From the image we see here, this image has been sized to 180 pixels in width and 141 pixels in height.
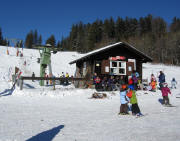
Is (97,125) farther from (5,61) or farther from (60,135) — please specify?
(5,61)

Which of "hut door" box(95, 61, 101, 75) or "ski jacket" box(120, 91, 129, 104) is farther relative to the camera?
"hut door" box(95, 61, 101, 75)

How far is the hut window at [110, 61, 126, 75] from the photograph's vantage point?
19.2 metres

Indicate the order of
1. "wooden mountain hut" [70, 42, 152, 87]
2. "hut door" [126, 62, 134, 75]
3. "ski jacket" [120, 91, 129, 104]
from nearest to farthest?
"ski jacket" [120, 91, 129, 104] → "wooden mountain hut" [70, 42, 152, 87] → "hut door" [126, 62, 134, 75]

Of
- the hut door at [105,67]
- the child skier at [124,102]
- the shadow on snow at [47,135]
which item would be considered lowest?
the shadow on snow at [47,135]

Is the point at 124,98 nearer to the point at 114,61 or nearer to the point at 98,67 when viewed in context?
the point at 98,67

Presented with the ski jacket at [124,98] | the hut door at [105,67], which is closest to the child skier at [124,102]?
the ski jacket at [124,98]

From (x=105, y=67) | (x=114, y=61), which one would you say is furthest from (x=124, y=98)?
(x=114, y=61)

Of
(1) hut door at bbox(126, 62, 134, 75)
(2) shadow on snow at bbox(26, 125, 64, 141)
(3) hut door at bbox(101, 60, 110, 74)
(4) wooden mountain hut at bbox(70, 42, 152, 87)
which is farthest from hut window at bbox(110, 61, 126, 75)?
(2) shadow on snow at bbox(26, 125, 64, 141)

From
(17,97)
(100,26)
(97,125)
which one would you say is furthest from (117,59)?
(100,26)

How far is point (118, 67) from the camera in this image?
19297 mm

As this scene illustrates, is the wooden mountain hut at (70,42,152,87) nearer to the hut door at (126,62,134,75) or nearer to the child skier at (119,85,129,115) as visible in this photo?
the hut door at (126,62,134,75)

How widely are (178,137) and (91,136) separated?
7.20 ft

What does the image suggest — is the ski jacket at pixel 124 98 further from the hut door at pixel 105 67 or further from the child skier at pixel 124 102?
the hut door at pixel 105 67

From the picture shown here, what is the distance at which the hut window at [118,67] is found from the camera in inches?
757
